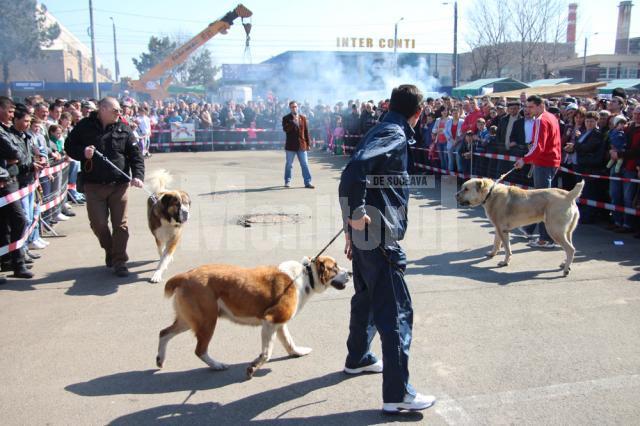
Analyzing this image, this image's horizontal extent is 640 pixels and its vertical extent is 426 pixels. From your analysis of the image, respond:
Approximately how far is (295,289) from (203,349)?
860 millimetres

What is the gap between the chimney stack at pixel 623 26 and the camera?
234ft

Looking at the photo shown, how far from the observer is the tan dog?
6.88 m

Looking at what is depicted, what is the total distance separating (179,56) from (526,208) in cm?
3042

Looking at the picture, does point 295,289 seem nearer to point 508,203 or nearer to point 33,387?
point 33,387

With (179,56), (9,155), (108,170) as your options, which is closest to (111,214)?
(108,170)

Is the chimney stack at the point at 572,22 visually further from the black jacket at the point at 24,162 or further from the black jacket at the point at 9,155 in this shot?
the black jacket at the point at 9,155

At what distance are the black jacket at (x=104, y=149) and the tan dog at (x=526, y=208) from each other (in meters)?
4.68

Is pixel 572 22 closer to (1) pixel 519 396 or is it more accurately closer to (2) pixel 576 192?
(2) pixel 576 192

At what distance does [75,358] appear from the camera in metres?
4.41

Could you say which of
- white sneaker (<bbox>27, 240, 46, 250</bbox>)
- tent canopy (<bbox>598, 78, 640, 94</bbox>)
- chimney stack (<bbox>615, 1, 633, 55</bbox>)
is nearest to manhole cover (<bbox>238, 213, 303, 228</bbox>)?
white sneaker (<bbox>27, 240, 46, 250</bbox>)

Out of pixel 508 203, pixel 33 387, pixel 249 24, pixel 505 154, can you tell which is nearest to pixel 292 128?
pixel 505 154

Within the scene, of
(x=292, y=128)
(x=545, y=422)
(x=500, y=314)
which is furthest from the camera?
(x=292, y=128)

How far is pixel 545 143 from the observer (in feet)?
25.6

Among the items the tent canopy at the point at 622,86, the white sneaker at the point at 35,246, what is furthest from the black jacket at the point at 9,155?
the tent canopy at the point at 622,86
